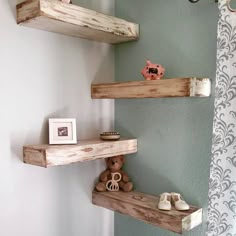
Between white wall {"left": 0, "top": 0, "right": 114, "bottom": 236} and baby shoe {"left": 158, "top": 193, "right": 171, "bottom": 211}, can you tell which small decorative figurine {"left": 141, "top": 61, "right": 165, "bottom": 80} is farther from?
baby shoe {"left": 158, "top": 193, "right": 171, "bottom": 211}

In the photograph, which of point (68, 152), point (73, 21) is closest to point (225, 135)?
point (68, 152)

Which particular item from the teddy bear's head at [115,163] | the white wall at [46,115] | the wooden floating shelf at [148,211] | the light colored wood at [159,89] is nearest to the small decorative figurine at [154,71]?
the light colored wood at [159,89]

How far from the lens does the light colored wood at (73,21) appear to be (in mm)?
1331

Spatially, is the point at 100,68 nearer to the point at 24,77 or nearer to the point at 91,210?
the point at 24,77

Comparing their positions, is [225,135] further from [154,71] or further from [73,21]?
[73,21]

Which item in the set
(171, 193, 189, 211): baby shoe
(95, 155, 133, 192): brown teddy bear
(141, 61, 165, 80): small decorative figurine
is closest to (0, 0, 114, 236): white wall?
(95, 155, 133, 192): brown teddy bear

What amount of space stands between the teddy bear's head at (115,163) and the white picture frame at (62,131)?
0.35 meters

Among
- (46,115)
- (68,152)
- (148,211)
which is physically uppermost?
(46,115)

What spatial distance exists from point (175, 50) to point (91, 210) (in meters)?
1.08

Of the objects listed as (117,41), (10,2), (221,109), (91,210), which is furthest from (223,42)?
(91,210)

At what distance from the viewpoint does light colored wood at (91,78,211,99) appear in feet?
4.44

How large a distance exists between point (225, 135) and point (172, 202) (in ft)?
1.65

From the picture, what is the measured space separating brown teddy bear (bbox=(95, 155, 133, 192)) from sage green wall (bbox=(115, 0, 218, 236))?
0.06 metres

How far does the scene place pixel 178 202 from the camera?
147cm
